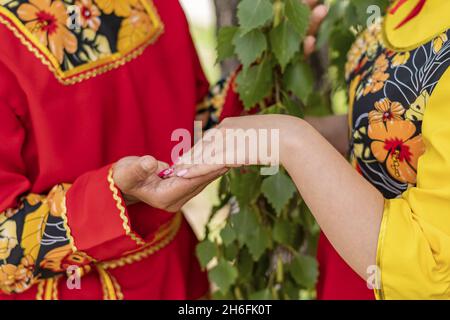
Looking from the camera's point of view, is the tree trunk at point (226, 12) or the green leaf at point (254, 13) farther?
the tree trunk at point (226, 12)

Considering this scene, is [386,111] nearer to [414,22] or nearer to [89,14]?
[414,22]

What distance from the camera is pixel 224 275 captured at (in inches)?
59.0

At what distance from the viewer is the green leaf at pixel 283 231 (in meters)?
1.50

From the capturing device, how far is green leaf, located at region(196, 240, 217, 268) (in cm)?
147

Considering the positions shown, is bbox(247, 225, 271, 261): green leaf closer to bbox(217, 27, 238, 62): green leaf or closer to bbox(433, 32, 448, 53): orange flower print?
bbox(217, 27, 238, 62): green leaf

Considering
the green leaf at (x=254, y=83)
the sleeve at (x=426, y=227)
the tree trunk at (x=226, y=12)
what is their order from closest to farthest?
the sleeve at (x=426, y=227)
the green leaf at (x=254, y=83)
the tree trunk at (x=226, y=12)

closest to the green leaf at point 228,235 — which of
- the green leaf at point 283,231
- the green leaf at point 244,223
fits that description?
the green leaf at point 244,223

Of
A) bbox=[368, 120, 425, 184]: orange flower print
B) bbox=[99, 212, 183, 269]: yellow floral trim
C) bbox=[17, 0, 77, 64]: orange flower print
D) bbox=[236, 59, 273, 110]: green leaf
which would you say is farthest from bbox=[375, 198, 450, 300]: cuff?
bbox=[17, 0, 77, 64]: orange flower print

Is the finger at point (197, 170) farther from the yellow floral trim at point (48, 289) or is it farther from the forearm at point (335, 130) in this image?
the forearm at point (335, 130)

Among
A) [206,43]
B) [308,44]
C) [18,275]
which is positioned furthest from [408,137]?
[206,43]

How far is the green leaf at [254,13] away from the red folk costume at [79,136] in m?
0.23

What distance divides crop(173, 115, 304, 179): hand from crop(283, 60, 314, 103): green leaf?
0.32 meters
